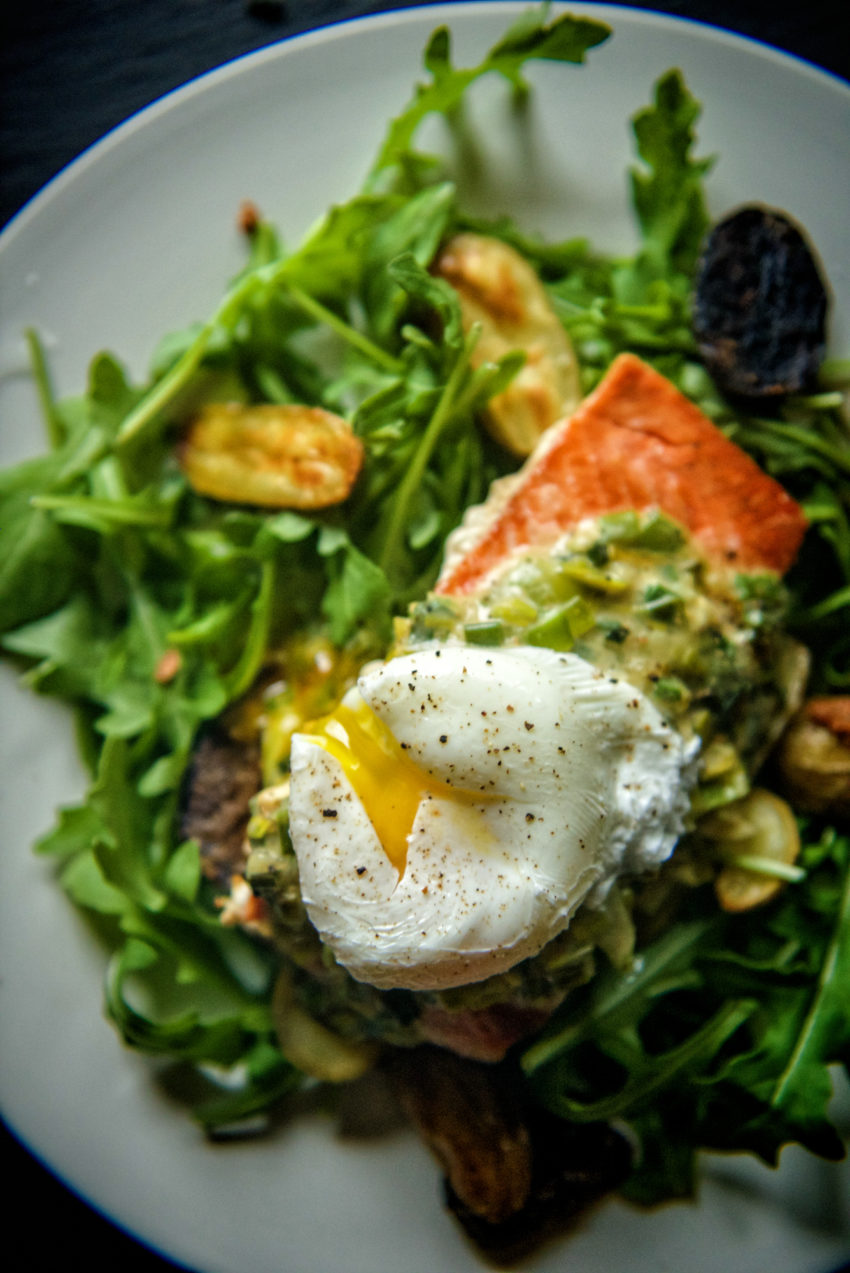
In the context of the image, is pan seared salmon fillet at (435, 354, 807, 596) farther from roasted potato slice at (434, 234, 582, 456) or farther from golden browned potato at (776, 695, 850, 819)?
golden browned potato at (776, 695, 850, 819)

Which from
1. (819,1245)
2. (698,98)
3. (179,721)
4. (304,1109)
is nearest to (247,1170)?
(304,1109)

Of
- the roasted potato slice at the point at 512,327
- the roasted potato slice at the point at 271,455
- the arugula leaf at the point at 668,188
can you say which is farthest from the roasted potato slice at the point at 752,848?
the arugula leaf at the point at 668,188

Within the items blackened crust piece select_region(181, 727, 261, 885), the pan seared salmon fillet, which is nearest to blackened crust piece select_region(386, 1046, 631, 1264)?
blackened crust piece select_region(181, 727, 261, 885)

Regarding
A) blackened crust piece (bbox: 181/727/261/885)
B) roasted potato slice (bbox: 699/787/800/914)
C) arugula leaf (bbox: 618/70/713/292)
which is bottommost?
roasted potato slice (bbox: 699/787/800/914)

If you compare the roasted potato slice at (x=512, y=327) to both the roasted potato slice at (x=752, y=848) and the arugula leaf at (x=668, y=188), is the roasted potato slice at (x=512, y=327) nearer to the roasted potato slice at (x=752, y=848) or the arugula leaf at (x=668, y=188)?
the arugula leaf at (x=668, y=188)

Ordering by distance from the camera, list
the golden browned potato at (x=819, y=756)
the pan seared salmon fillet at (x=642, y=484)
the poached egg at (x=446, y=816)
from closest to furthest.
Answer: the poached egg at (x=446, y=816) < the pan seared salmon fillet at (x=642, y=484) < the golden browned potato at (x=819, y=756)

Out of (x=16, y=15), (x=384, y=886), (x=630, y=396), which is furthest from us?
(x=16, y=15)

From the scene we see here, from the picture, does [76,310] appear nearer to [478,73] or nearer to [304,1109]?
[478,73]
